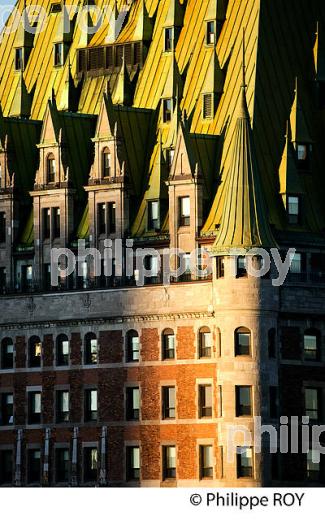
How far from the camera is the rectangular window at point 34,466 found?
514ft

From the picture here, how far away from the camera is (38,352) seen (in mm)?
158750

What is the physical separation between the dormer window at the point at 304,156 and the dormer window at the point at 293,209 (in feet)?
8.54

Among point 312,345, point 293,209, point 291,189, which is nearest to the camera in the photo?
point 312,345

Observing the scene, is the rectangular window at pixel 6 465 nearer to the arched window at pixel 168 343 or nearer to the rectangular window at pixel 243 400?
the arched window at pixel 168 343

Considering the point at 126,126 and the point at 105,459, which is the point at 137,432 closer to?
the point at 105,459

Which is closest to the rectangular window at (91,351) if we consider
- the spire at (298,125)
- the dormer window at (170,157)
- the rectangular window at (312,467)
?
the dormer window at (170,157)

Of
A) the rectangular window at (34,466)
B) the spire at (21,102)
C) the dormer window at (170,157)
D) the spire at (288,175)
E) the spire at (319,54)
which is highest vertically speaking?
the spire at (319,54)

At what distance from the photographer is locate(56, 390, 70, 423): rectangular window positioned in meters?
157

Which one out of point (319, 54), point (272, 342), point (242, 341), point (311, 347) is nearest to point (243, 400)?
point (242, 341)

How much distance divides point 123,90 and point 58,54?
862 centimetres

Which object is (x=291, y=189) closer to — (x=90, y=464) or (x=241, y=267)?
(x=241, y=267)

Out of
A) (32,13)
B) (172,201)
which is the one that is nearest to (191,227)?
(172,201)

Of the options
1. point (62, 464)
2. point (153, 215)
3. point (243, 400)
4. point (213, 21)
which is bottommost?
point (62, 464)

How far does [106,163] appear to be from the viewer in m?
158
